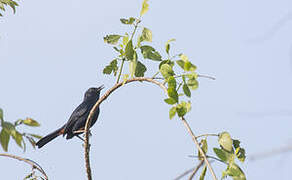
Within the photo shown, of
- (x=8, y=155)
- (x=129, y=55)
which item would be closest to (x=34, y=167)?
(x=8, y=155)

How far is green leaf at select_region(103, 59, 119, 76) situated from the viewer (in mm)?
2734

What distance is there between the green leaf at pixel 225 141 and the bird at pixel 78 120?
4.63 meters

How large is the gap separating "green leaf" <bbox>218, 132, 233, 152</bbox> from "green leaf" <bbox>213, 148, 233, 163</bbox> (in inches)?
4.6

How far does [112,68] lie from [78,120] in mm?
4416

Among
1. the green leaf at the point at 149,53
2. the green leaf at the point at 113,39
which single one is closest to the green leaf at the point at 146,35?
the green leaf at the point at 149,53

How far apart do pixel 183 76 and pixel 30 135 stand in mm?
698

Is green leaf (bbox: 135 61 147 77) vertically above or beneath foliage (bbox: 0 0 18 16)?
beneath

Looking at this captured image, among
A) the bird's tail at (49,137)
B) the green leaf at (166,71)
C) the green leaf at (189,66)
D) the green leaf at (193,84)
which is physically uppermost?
the green leaf at (189,66)

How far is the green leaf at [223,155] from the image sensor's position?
6.22ft

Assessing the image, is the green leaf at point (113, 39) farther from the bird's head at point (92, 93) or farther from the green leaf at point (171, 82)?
the bird's head at point (92, 93)

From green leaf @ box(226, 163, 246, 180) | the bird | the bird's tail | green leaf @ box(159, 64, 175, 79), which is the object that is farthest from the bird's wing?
green leaf @ box(226, 163, 246, 180)

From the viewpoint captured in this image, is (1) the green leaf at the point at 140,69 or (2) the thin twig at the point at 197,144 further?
(1) the green leaf at the point at 140,69

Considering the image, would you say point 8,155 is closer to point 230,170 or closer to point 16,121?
point 16,121

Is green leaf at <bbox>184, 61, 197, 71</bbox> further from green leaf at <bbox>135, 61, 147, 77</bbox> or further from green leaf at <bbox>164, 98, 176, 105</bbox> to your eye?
green leaf at <bbox>135, 61, 147, 77</bbox>
